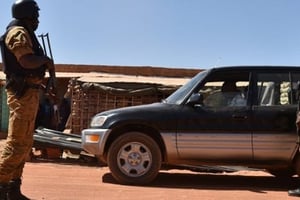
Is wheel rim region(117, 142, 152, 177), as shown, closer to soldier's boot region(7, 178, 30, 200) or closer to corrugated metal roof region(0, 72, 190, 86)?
soldier's boot region(7, 178, 30, 200)

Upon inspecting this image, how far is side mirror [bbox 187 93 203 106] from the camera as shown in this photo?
775 cm

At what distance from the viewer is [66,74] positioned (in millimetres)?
20312

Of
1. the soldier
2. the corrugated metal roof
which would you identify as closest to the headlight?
the soldier

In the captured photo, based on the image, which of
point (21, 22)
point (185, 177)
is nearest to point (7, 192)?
point (21, 22)

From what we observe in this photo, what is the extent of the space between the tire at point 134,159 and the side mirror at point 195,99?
773 millimetres

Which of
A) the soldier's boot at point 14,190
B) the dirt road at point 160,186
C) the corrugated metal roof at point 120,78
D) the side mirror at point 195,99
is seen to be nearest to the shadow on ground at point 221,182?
the dirt road at point 160,186

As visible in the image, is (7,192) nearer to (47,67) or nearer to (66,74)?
(47,67)

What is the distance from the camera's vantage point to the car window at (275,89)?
7891 millimetres

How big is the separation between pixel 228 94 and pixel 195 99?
571mm

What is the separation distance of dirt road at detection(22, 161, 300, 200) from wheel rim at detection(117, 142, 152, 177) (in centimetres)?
27

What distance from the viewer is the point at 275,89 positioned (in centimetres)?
797

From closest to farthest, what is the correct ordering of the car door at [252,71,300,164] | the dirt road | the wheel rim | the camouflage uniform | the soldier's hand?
the camouflage uniform < the soldier's hand < the dirt road < the car door at [252,71,300,164] < the wheel rim

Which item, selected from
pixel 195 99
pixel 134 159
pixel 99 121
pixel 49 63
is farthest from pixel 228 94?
pixel 49 63

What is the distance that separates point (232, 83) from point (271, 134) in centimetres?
97
